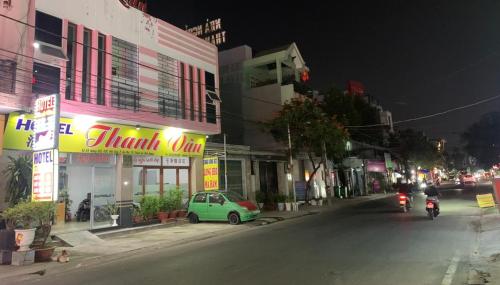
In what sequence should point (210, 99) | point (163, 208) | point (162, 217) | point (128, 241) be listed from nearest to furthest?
point (128, 241) < point (162, 217) < point (163, 208) < point (210, 99)

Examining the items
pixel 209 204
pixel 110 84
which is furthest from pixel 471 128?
pixel 110 84

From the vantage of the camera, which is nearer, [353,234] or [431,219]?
[353,234]

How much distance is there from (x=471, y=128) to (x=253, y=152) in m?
42.4

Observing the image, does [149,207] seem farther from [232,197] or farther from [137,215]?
[232,197]

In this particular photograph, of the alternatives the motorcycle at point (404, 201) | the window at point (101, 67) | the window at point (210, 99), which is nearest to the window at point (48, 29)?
the window at point (101, 67)

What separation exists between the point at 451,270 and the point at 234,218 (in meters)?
12.7

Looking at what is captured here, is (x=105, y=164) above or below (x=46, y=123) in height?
below

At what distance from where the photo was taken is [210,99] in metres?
24.1

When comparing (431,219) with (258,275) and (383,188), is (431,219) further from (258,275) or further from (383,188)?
(383,188)

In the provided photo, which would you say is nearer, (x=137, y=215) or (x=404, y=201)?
(x=137, y=215)

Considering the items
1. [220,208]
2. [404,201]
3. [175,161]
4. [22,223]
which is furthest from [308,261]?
[175,161]

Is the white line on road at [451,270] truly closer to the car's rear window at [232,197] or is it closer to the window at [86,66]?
the car's rear window at [232,197]

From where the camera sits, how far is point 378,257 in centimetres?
947

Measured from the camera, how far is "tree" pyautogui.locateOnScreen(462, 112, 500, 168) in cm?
5075
